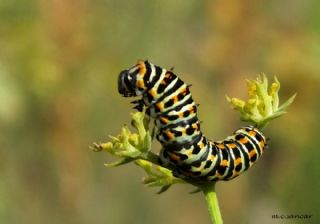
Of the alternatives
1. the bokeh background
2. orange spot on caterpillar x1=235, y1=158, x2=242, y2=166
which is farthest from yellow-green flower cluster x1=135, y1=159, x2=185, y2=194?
the bokeh background

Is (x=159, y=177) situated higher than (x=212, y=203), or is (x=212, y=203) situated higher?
(x=159, y=177)

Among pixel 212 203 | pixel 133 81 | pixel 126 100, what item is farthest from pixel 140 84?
pixel 126 100

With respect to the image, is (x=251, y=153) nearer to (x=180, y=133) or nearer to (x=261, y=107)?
(x=261, y=107)

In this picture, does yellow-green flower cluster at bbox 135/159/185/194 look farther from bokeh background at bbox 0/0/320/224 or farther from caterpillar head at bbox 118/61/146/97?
bokeh background at bbox 0/0/320/224

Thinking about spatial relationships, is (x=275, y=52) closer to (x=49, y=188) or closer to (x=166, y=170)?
(x=49, y=188)

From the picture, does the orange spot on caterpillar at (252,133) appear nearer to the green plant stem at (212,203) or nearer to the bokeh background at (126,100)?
the green plant stem at (212,203)

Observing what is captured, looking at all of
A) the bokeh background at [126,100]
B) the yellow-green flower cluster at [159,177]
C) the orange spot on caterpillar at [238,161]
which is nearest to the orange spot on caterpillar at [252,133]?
the orange spot on caterpillar at [238,161]

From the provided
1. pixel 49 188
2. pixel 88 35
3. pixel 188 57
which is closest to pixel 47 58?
pixel 88 35
